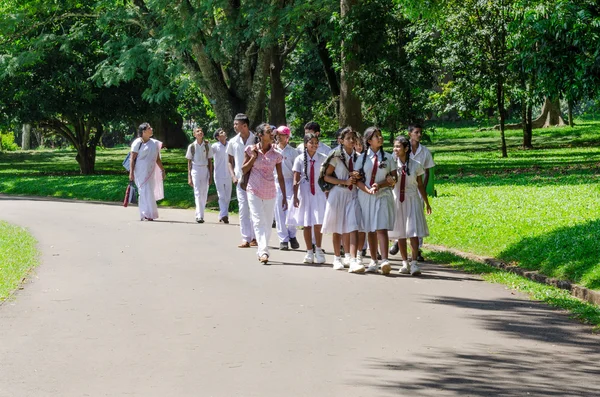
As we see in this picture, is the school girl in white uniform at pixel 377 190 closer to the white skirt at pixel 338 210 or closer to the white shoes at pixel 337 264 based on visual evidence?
the white skirt at pixel 338 210

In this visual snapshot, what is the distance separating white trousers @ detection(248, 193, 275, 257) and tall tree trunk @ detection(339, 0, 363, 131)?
14.6 meters

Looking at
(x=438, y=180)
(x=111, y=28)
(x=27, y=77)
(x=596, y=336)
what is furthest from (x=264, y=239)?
(x=27, y=77)

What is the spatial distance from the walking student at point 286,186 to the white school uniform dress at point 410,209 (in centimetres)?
269

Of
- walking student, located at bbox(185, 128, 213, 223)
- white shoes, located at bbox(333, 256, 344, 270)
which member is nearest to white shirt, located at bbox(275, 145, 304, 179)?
white shoes, located at bbox(333, 256, 344, 270)

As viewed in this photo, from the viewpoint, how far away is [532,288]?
12234 millimetres

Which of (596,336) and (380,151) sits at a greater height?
(380,151)

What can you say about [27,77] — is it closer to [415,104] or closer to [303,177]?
[415,104]

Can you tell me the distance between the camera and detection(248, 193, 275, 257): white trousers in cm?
1468

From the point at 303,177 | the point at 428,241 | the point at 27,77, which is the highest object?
the point at 27,77

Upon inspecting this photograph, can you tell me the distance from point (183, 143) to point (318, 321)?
171 feet

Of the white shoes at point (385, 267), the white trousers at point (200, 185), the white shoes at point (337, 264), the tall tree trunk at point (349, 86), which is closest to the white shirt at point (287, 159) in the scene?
the white shoes at point (337, 264)

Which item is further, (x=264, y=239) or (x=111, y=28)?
(x=111, y=28)

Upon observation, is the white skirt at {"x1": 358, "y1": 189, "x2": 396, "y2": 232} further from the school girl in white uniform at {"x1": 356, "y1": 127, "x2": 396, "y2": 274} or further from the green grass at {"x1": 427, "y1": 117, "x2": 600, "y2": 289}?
the green grass at {"x1": 427, "y1": 117, "x2": 600, "y2": 289}

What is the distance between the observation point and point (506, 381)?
25.2 ft
